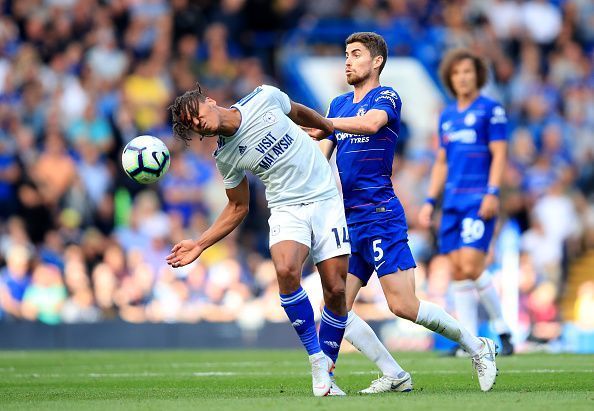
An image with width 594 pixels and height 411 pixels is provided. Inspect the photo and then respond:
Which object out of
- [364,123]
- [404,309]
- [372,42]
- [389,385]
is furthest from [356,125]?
[389,385]

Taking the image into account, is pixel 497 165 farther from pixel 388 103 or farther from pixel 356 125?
pixel 356 125

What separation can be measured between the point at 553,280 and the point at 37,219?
788cm

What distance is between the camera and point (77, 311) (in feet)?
55.9

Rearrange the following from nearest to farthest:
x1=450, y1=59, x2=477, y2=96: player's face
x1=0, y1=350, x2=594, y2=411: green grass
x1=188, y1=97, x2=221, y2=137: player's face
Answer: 1. x1=0, y1=350, x2=594, y2=411: green grass
2. x1=188, y1=97, x2=221, y2=137: player's face
3. x1=450, y1=59, x2=477, y2=96: player's face

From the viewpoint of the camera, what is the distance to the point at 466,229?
12469mm

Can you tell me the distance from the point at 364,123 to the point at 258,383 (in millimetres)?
2558

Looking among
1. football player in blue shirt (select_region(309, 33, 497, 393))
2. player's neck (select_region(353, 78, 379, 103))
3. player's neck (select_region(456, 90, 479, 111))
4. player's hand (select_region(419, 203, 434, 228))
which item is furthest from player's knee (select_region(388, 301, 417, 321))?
player's neck (select_region(456, 90, 479, 111))

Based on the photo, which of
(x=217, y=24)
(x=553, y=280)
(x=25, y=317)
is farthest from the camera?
(x=217, y=24)

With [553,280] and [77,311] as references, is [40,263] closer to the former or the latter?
[77,311]

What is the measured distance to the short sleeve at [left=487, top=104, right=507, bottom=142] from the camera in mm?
12445

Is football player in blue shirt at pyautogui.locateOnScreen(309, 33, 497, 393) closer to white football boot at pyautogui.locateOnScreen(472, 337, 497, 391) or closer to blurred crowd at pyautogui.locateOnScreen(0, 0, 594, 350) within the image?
white football boot at pyautogui.locateOnScreen(472, 337, 497, 391)

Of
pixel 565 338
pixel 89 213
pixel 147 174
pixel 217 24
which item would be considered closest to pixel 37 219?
pixel 89 213

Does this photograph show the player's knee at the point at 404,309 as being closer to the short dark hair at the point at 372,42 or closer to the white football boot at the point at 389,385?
the white football boot at the point at 389,385

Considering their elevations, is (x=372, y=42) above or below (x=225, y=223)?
above
